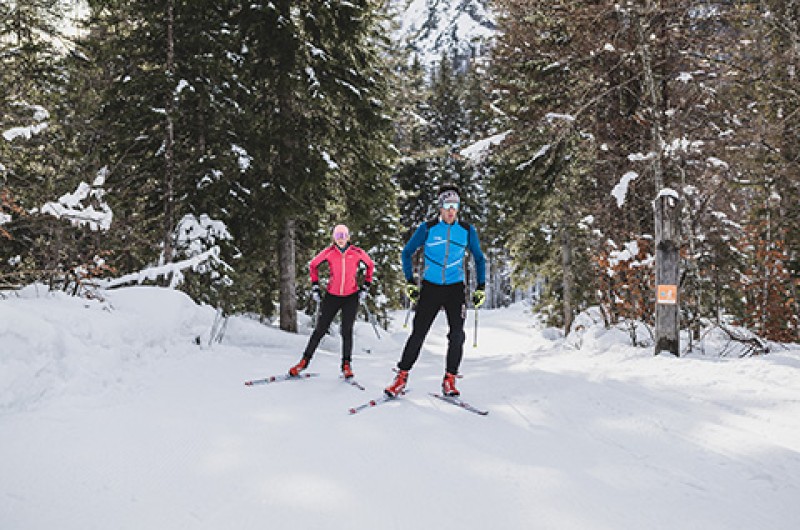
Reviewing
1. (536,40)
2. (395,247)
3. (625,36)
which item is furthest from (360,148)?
(395,247)

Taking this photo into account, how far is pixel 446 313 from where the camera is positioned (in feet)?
18.5

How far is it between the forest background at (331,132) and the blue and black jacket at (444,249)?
3.24 metres

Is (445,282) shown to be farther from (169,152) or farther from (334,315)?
(169,152)

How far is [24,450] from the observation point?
126 inches

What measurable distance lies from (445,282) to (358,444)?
7.56 ft

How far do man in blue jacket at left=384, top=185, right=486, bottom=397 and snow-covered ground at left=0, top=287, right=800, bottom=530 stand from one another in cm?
50

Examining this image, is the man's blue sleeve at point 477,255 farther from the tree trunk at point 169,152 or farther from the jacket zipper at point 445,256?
the tree trunk at point 169,152

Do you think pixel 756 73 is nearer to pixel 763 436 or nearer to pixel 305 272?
pixel 763 436

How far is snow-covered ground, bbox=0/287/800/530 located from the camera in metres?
2.79

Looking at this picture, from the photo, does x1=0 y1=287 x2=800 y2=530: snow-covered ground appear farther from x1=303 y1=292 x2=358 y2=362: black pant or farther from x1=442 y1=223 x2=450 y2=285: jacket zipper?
x1=442 y1=223 x2=450 y2=285: jacket zipper

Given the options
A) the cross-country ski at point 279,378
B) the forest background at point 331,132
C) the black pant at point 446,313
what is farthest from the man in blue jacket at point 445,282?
the forest background at point 331,132

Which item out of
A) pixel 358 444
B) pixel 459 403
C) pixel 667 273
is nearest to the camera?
pixel 358 444

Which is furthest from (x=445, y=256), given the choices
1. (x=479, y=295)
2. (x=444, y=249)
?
(x=479, y=295)

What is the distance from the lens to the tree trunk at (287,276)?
40.0 feet
